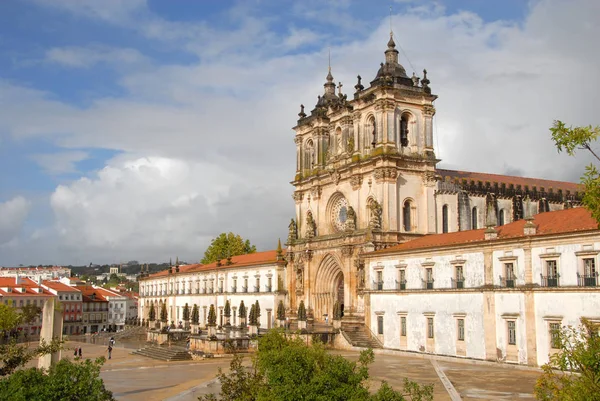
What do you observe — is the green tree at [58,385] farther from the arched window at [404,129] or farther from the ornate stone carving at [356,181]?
the arched window at [404,129]

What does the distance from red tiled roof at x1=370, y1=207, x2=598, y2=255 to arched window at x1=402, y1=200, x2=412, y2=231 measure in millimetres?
6079

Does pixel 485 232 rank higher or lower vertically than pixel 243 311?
higher

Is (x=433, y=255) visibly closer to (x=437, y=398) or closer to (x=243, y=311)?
(x=437, y=398)

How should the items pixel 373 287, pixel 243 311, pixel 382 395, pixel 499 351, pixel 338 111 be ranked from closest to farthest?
pixel 382 395
pixel 499 351
pixel 373 287
pixel 338 111
pixel 243 311

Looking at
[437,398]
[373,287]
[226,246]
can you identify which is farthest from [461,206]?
[226,246]

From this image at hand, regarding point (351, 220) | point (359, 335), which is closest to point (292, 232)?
point (351, 220)

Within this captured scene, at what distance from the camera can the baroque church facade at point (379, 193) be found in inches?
2122

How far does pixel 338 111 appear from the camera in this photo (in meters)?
61.8

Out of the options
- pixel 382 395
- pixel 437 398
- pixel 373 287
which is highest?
pixel 373 287

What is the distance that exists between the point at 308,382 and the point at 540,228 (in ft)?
82.3

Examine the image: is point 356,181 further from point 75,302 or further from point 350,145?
point 75,302

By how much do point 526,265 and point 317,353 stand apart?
22432 millimetres

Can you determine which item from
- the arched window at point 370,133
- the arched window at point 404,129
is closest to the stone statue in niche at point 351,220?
the arched window at point 370,133

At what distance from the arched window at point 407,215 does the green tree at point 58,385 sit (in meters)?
41.4
